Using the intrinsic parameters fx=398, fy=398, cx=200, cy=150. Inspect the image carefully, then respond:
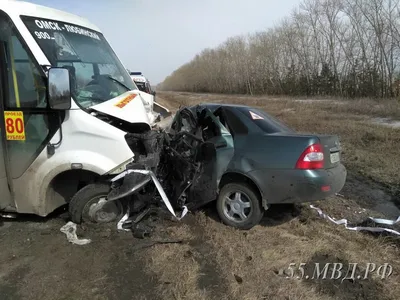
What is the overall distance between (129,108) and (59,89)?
899 mm

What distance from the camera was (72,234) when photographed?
4.62 meters

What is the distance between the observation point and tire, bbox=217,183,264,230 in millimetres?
4703

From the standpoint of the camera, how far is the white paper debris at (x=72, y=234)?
4462 millimetres

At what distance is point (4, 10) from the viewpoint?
14.2 feet

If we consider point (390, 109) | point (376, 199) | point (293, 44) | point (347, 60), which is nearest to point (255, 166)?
point (376, 199)

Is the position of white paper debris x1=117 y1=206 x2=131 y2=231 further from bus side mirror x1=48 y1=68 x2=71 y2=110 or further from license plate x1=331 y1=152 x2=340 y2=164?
license plate x1=331 y1=152 x2=340 y2=164

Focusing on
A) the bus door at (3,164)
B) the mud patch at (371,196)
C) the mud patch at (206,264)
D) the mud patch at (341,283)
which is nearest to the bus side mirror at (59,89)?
the bus door at (3,164)

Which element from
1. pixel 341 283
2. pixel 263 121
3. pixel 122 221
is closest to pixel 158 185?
pixel 122 221

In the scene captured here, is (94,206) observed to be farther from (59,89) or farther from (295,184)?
(295,184)

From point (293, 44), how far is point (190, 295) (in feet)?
130

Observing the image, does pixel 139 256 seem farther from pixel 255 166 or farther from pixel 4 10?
pixel 4 10

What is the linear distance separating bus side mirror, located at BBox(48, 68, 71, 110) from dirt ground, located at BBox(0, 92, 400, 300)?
5.07 ft

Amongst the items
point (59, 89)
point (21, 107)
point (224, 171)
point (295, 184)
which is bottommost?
point (295, 184)

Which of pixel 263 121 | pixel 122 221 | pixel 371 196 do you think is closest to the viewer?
pixel 122 221
